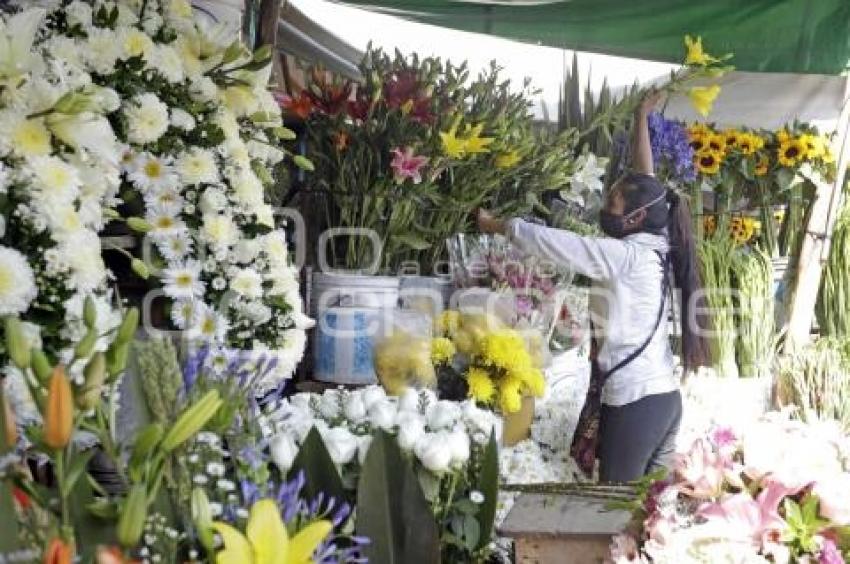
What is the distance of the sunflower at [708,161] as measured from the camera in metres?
2.78

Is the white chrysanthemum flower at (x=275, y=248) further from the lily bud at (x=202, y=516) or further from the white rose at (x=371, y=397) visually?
the lily bud at (x=202, y=516)

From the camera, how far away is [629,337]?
215 centimetres

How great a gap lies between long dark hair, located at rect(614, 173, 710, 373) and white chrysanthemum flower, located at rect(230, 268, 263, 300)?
1069 mm

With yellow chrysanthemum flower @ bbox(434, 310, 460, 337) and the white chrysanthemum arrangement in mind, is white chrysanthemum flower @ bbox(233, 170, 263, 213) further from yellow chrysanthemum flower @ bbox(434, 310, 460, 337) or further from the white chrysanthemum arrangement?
yellow chrysanthemum flower @ bbox(434, 310, 460, 337)

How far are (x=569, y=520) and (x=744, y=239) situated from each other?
6.62 ft

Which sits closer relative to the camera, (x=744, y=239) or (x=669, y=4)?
(x=669, y=4)

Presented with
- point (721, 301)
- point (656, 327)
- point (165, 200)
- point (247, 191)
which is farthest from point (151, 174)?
point (721, 301)

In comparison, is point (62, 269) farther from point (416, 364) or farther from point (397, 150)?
point (397, 150)

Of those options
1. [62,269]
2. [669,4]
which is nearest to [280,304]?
[62,269]

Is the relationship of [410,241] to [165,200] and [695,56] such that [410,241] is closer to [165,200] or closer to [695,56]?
[165,200]

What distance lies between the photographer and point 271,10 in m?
1.87

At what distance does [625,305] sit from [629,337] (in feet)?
0.24

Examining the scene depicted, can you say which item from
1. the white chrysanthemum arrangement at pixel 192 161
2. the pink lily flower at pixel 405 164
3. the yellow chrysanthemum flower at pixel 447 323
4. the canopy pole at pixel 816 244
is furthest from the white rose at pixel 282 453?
the canopy pole at pixel 816 244

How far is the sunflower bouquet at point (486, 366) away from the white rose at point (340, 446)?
73 cm
